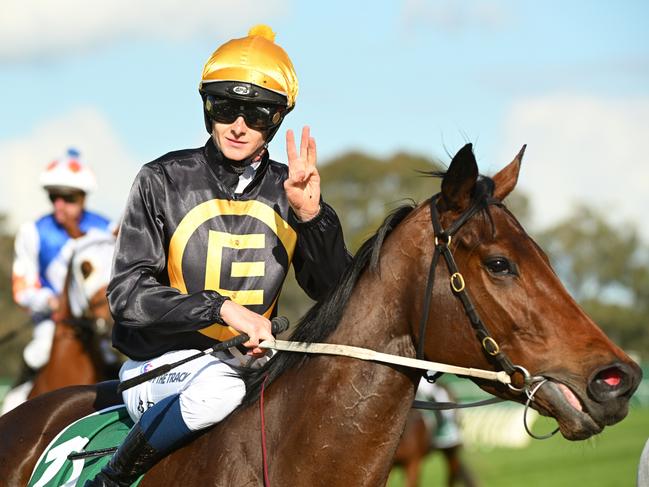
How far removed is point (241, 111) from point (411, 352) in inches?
49.3

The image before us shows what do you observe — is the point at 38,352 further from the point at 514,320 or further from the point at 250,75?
the point at 514,320

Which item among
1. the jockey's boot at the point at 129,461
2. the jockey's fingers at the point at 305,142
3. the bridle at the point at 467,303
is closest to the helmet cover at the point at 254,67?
the jockey's fingers at the point at 305,142

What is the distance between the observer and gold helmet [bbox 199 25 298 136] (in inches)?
163

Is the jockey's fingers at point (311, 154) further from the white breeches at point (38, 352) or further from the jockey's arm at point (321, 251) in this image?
the white breeches at point (38, 352)

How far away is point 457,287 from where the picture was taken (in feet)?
11.5

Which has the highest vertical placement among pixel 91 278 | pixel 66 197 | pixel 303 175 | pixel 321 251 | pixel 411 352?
pixel 303 175

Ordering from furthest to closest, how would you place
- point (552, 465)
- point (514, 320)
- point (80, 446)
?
1. point (552, 465)
2. point (80, 446)
3. point (514, 320)

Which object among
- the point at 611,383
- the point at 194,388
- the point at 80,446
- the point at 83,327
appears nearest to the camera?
the point at 611,383

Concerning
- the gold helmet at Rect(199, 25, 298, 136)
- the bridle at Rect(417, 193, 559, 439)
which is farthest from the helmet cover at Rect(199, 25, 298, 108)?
the bridle at Rect(417, 193, 559, 439)

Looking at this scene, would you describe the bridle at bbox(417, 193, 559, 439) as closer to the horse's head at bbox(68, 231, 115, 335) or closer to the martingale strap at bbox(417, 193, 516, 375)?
the martingale strap at bbox(417, 193, 516, 375)

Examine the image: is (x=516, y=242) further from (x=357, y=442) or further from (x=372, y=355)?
(x=357, y=442)

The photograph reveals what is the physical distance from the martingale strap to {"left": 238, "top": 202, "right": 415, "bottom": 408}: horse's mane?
0.69 ft

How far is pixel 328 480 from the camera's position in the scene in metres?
3.63

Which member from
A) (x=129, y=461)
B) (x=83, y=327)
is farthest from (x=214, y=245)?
(x=83, y=327)
